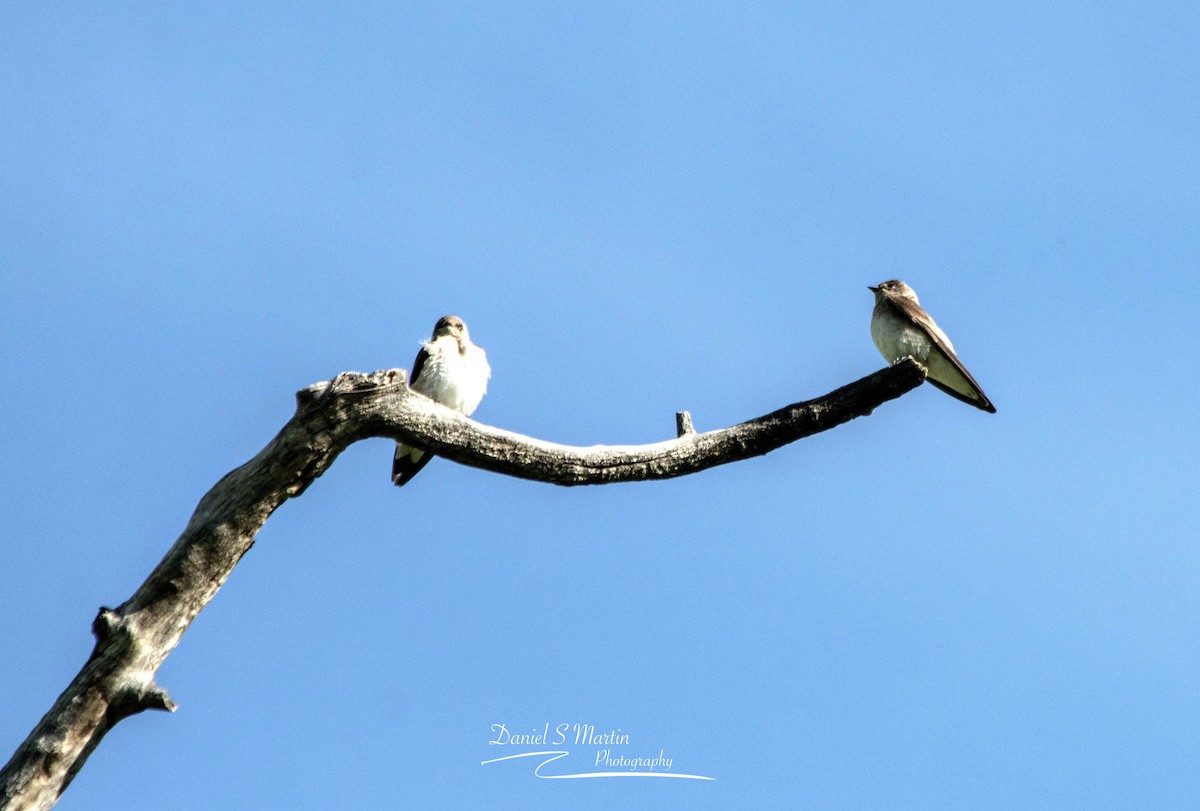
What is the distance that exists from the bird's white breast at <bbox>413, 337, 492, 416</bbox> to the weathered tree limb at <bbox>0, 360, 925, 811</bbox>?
439cm

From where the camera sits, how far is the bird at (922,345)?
9.74 m

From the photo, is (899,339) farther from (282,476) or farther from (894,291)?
(282,476)

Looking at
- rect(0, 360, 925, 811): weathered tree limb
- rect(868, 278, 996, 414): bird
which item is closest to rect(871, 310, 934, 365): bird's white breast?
rect(868, 278, 996, 414): bird

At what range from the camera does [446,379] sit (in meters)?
10.9

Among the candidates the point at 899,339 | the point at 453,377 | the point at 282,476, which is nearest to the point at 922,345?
the point at 899,339

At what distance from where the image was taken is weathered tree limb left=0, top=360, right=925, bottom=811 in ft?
18.5

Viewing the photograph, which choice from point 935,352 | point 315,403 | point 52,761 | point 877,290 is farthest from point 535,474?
point 877,290

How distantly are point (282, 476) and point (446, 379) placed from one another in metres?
4.92

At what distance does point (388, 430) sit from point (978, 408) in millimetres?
5552

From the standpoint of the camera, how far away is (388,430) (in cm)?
626

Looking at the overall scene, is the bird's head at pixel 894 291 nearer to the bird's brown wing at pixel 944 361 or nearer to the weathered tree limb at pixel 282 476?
the bird's brown wing at pixel 944 361

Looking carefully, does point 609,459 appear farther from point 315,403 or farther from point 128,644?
point 128,644

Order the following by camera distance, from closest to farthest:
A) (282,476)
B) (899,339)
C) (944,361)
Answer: (282,476) → (944,361) → (899,339)

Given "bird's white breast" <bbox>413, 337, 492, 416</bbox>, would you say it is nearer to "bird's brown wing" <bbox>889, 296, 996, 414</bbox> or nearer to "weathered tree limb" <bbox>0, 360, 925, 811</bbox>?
"bird's brown wing" <bbox>889, 296, 996, 414</bbox>
